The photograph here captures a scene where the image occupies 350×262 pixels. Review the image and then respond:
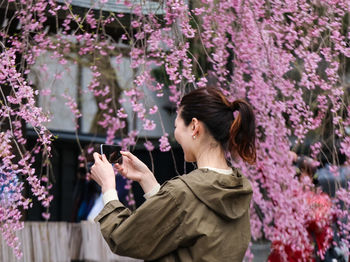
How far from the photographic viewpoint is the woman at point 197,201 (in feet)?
6.09

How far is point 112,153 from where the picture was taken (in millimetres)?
2162

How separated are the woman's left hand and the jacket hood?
0.78 feet

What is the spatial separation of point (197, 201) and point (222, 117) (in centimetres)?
30

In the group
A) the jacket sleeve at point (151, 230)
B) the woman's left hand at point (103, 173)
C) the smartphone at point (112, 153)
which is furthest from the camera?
the smartphone at point (112, 153)

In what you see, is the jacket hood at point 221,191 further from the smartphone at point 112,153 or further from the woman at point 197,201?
the smartphone at point 112,153

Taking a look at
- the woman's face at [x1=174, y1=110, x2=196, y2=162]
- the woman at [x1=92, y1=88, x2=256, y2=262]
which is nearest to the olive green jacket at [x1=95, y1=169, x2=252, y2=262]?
the woman at [x1=92, y1=88, x2=256, y2=262]

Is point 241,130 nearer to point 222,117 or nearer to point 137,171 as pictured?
point 222,117

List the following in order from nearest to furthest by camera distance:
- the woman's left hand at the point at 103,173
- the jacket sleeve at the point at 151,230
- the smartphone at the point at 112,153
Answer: the jacket sleeve at the point at 151,230
the woman's left hand at the point at 103,173
the smartphone at the point at 112,153

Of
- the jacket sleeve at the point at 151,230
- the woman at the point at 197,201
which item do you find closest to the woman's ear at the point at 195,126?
the woman at the point at 197,201

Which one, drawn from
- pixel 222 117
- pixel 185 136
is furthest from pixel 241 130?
pixel 185 136

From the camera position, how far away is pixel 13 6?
13.1 feet

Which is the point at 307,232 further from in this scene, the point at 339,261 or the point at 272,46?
the point at 272,46

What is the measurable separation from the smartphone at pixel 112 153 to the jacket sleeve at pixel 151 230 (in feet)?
1.09

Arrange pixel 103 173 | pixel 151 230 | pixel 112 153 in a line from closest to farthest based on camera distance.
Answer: pixel 151 230
pixel 103 173
pixel 112 153
